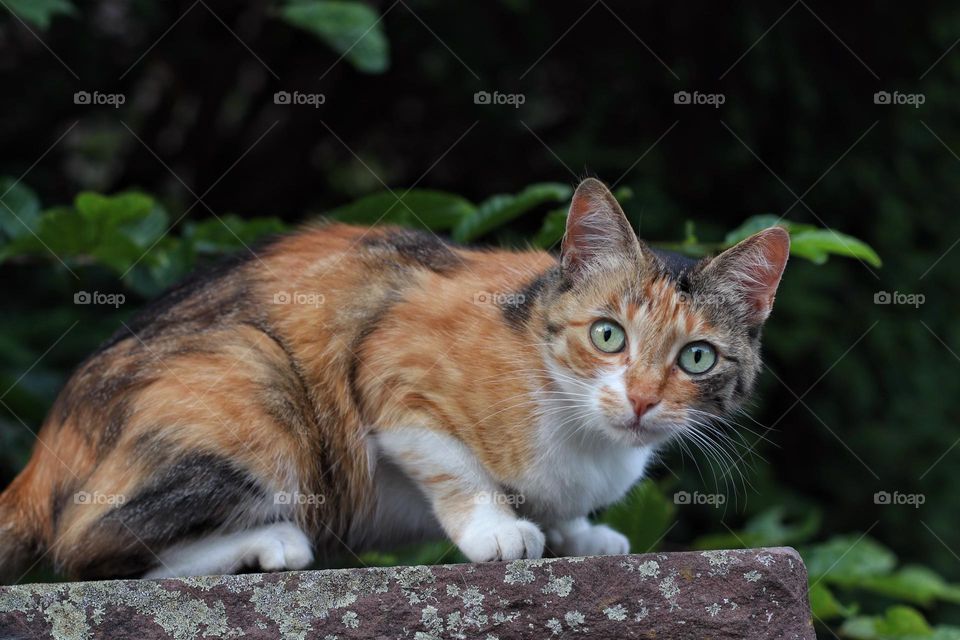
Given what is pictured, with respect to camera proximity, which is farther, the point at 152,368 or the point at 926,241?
the point at 926,241

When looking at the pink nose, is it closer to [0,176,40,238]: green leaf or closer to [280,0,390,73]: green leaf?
[280,0,390,73]: green leaf

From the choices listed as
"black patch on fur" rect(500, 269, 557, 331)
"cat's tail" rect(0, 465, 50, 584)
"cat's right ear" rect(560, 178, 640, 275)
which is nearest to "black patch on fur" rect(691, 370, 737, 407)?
"cat's right ear" rect(560, 178, 640, 275)

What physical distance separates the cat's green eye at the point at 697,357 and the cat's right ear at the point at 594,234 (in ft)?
1.06

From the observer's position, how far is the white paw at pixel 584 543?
3516 millimetres

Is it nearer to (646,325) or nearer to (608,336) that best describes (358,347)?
(608,336)

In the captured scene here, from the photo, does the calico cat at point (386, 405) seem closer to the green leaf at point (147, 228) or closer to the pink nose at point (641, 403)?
the pink nose at point (641, 403)

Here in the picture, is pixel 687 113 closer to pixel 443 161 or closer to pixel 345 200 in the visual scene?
pixel 443 161

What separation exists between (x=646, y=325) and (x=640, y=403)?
235 mm

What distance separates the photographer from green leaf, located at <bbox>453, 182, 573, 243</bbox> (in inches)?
155

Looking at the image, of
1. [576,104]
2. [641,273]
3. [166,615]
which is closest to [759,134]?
[576,104]

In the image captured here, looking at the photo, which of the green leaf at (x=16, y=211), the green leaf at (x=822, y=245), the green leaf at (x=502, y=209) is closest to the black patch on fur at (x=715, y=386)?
the green leaf at (x=822, y=245)

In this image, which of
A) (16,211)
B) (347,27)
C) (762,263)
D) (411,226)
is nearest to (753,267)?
(762,263)

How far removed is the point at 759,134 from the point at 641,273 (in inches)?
114

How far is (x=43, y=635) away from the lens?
2.47 meters
